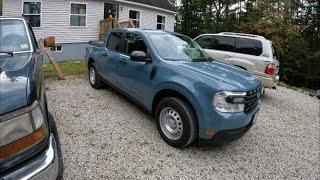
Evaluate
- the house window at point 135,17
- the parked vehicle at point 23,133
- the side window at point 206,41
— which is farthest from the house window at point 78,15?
the parked vehicle at point 23,133

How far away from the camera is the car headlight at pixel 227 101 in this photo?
4.14 m

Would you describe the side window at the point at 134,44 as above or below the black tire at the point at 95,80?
above

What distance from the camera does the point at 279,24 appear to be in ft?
73.8

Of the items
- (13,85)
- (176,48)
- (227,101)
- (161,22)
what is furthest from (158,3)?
(13,85)

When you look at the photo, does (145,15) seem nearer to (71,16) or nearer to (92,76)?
(71,16)

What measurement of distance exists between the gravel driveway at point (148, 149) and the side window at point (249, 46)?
249 centimetres

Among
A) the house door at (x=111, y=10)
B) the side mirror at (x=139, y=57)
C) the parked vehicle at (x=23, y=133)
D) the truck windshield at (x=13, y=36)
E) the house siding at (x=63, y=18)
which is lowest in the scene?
the parked vehicle at (x=23, y=133)

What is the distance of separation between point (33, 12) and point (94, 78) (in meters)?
9.85

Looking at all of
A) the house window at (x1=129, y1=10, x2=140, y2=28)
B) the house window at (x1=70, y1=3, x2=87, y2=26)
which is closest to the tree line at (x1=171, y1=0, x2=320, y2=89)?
the house window at (x1=129, y1=10, x2=140, y2=28)

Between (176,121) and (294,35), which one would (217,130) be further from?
(294,35)

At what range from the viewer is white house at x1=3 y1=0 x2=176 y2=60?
15297 mm

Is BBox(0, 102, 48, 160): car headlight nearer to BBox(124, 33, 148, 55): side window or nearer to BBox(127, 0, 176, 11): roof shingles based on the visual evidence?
BBox(124, 33, 148, 55): side window

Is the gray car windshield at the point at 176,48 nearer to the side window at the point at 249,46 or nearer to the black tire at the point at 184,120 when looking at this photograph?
the black tire at the point at 184,120

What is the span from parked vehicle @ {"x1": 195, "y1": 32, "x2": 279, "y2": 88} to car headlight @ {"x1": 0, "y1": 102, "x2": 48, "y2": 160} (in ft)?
24.2
